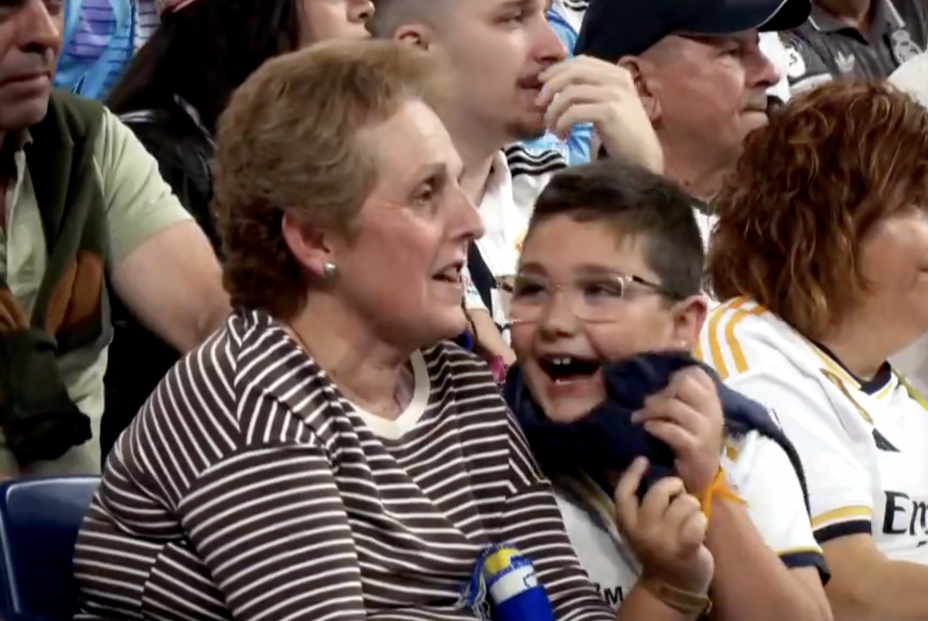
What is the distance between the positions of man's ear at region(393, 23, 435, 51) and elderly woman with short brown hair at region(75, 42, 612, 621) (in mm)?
735

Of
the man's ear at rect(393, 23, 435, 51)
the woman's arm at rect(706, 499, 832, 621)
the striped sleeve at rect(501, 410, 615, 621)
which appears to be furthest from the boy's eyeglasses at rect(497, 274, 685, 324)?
the man's ear at rect(393, 23, 435, 51)

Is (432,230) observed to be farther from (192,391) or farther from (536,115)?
(536,115)

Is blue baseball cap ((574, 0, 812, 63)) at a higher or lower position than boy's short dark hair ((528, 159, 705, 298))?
lower

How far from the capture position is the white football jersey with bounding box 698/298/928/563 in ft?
6.10

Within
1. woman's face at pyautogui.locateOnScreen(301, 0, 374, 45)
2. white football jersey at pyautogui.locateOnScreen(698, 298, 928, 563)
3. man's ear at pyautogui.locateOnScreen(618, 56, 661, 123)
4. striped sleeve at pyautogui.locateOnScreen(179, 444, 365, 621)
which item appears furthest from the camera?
man's ear at pyautogui.locateOnScreen(618, 56, 661, 123)

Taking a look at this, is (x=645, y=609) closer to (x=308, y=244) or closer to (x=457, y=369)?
(x=457, y=369)

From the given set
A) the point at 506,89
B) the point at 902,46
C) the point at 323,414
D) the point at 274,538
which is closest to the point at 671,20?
the point at 506,89

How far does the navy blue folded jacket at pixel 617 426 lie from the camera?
64.1 inches

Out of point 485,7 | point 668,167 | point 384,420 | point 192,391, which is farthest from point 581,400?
point 668,167

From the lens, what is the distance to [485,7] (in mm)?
2291

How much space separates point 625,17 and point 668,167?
255 millimetres

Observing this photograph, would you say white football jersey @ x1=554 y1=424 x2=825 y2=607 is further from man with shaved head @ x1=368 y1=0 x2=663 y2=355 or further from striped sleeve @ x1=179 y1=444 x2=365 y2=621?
man with shaved head @ x1=368 y1=0 x2=663 y2=355

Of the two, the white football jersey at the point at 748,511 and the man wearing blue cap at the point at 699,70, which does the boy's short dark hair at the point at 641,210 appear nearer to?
the white football jersey at the point at 748,511

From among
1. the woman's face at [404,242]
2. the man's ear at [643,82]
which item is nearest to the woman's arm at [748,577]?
the woman's face at [404,242]
